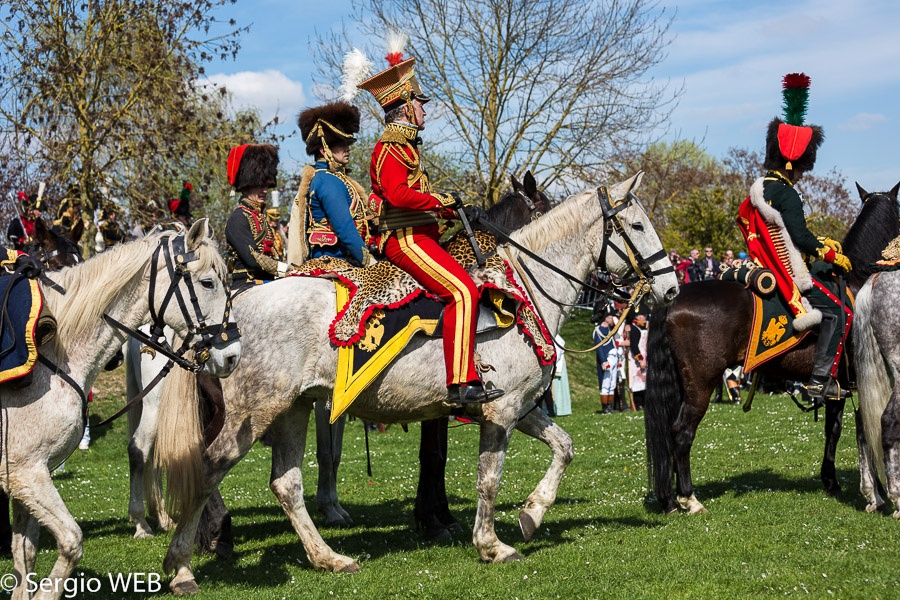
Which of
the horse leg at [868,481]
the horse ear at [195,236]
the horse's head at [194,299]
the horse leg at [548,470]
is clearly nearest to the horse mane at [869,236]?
the horse leg at [868,481]

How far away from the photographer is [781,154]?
9711 mm

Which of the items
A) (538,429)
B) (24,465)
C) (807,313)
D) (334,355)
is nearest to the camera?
(24,465)

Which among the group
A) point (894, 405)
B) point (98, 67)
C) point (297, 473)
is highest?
point (98, 67)

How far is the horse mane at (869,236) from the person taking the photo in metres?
9.83

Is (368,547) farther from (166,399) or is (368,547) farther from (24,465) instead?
(24,465)

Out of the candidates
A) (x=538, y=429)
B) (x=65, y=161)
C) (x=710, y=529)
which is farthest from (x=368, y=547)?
(x=65, y=161)

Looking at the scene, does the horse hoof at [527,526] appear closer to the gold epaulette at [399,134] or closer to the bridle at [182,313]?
the bridle at [182,313]

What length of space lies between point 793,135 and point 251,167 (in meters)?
5.39

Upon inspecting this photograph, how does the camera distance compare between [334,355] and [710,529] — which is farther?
[710,529]

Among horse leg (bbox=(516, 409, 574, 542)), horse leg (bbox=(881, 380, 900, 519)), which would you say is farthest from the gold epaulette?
horse leg (bbox=(881, 380, 900, 519))

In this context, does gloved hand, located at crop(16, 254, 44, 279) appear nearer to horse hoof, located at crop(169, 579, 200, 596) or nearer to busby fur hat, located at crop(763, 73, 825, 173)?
horse hoof, located at crop(169, 579, 200, 596)

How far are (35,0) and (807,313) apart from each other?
18891 millimetres

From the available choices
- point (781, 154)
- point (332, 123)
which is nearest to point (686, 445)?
point (781, 154)

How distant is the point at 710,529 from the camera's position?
8.22 m
